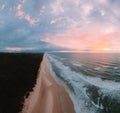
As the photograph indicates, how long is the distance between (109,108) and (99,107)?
3.08ft

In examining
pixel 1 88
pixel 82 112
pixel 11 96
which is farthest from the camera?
pixel 1 88

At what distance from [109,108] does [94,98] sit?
2986mm

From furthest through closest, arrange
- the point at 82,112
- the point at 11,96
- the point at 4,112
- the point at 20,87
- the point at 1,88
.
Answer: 1. the point at 20,87
2. the point at 1,88
3. the point at 11,96
4. the point at 82,112
5. the point at 4,112

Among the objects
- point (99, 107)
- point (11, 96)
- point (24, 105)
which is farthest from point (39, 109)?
point (99, 107)

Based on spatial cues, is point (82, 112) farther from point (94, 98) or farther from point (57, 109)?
point (94, 98)

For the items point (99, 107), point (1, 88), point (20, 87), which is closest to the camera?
point (99, 107)

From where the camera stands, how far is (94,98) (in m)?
19.4

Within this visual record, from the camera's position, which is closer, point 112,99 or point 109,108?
point 109,108

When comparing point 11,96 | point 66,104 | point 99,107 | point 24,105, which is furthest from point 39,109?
point 99,107

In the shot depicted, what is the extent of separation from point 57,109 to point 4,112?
4.66 meters

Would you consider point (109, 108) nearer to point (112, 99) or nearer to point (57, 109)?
point (112, 99)

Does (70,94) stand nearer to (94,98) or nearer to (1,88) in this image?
(94,98)

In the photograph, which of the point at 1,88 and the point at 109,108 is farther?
the point at 1,88

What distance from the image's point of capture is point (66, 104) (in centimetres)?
1711
